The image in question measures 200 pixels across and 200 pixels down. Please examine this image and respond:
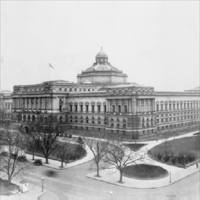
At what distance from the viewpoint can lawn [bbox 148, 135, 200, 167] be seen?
46.8 m

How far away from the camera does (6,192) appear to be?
103 ft

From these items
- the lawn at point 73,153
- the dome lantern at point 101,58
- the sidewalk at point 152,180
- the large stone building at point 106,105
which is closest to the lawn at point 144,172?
the sidewalk at point 152,180

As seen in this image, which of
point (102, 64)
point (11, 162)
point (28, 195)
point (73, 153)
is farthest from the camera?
point (102, 64)

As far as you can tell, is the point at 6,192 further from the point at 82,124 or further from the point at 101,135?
the point at 82,124

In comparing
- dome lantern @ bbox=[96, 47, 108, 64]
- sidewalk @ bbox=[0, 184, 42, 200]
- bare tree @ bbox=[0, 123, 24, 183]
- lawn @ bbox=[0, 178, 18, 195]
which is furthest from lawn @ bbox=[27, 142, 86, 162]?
dome lantern @ bbox=[96, 47, 108, 64]

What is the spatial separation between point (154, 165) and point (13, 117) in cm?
6346

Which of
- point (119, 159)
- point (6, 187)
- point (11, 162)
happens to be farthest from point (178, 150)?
point (6, 187)

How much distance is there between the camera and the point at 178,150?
55.2 metres

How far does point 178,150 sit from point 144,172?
1645 cm

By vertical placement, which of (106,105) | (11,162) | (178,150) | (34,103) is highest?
(34,103)

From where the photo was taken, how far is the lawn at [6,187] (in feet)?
103

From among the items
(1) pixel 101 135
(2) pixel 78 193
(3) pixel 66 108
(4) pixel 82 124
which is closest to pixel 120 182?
(2) pixel 78 193

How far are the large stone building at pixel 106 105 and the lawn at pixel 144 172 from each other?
2273 cm

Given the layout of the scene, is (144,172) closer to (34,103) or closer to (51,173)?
(51,173)
